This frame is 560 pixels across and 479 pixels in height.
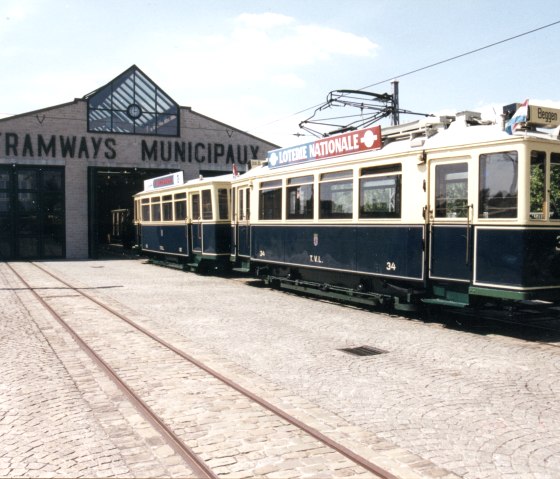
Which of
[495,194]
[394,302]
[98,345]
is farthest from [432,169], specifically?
[98,345]

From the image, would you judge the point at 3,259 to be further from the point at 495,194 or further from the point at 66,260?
the point at 495,194

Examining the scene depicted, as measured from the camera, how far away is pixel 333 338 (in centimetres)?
892

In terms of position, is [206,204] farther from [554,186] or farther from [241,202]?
[554,186]

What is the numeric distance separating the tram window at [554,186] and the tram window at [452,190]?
1.18m

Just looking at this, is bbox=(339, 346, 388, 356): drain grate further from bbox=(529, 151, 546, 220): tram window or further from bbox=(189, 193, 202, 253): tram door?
bbox=(189, 193, 202, 253): tram door

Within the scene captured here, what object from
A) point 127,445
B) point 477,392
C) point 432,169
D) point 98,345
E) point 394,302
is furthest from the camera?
point 394,302

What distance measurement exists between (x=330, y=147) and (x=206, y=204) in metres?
7.44

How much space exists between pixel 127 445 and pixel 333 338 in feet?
15.6

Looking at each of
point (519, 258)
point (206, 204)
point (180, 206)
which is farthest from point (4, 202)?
point (519, 258)

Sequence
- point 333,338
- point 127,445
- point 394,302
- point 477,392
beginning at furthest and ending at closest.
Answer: point 394,302 < point 333,338 < point 477,392 < point 127,445

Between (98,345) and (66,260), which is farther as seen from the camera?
(66,260)

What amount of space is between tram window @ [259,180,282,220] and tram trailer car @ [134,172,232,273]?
3.33 m

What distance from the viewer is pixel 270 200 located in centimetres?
1485

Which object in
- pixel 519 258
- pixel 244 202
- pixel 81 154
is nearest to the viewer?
pixel 519 258
